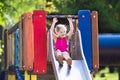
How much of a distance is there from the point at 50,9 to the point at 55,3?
964 mm

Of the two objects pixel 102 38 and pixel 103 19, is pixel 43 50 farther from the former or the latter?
pixel 103 19

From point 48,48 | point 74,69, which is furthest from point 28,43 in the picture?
point 74,69

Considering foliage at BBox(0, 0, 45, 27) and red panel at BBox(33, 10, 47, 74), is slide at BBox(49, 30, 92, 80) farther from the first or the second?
foliage at BBox(0, 0, 45, 27)

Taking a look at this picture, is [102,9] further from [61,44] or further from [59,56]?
[59,56]

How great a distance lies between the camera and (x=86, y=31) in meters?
7.93

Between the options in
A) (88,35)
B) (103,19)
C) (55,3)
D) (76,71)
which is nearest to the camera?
(76,71)

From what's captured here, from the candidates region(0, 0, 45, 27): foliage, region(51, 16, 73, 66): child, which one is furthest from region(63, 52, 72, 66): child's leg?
region(0, 0, 45, 27): foliage

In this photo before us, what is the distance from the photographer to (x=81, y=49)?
25.4ft

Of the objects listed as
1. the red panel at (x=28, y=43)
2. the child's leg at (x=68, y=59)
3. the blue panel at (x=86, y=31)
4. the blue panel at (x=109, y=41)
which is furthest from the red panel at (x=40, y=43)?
the blue panel at (x=109, y=41)

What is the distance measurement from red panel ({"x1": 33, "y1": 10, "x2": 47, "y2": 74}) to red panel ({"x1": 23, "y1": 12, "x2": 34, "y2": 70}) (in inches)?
4.0

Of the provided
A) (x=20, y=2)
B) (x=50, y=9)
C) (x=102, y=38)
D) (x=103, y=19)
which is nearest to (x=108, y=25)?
(x=103, y=19)

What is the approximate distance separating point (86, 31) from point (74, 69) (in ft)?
2.84

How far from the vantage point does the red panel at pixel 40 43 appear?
7.49 m

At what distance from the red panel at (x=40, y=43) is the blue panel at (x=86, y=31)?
73cm
